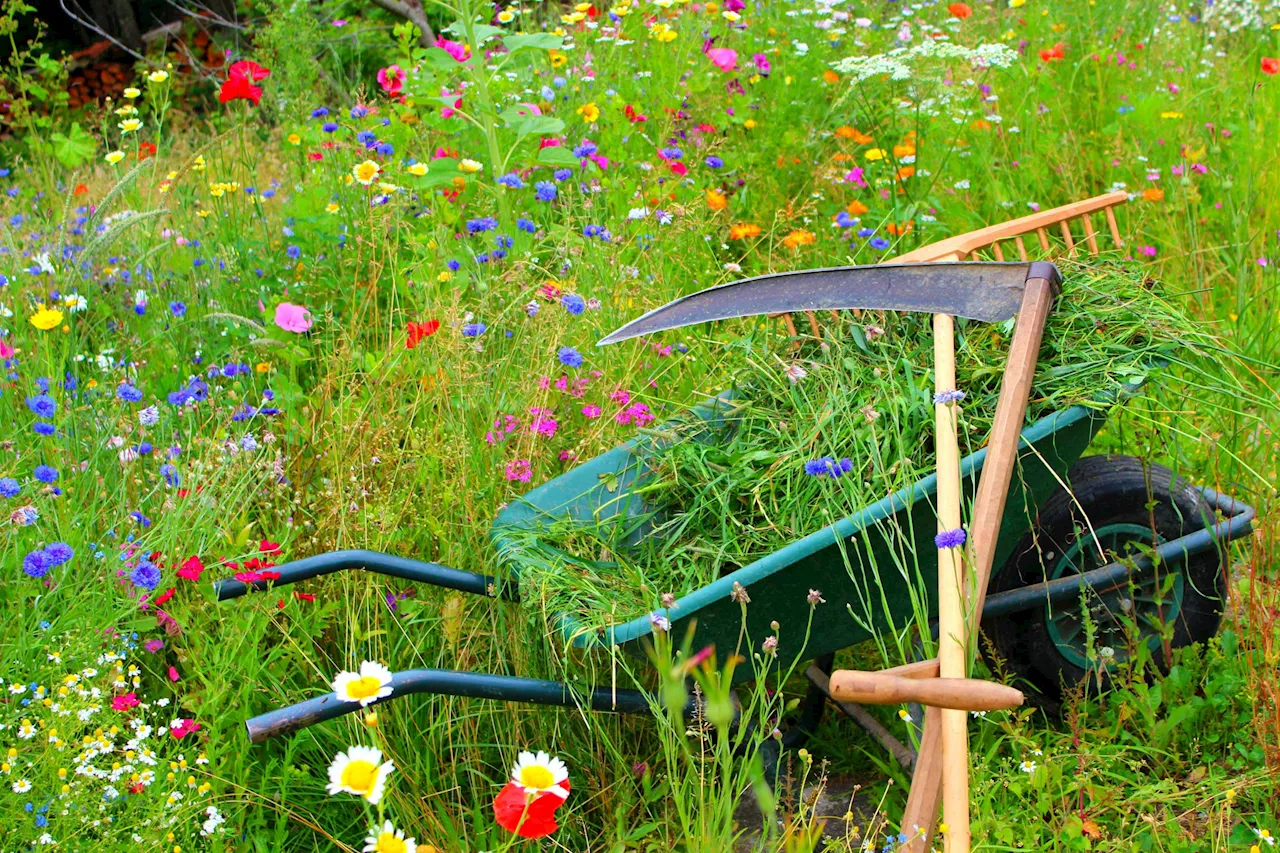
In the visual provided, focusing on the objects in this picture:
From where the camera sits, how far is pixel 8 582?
195 cm

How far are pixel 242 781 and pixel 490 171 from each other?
2.07 metres

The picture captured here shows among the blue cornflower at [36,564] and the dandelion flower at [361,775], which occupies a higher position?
the dandelion flower at [361,775]

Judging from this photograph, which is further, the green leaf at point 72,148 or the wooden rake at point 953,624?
the green leaf at point 72,148

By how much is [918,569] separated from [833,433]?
467 mm

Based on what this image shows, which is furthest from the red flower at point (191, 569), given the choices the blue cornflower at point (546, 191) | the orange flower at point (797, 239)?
the orange flower at point (797, 239)

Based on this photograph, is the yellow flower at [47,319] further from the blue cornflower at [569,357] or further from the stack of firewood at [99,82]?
the stack of firewood at [99,82]

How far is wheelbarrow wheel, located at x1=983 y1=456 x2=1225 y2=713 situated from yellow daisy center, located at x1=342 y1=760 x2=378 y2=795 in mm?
1360

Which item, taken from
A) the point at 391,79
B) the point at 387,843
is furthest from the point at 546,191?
the point at 387,843

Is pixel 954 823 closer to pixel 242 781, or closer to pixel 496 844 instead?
pixel 496 844

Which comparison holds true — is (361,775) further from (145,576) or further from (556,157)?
(556,157)

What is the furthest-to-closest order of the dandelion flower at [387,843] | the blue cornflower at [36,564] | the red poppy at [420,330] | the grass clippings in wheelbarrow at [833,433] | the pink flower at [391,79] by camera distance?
the pink flower at [391,79]
the red poppy at [420,330]
the grass clippings in wheelbarrow at [833,433]
the blue cornflower at [36,564]
the dandelion flower at [387,843]

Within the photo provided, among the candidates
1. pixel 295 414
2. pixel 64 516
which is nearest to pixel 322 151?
pixel 295 414

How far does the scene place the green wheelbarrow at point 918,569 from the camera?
1771 mm

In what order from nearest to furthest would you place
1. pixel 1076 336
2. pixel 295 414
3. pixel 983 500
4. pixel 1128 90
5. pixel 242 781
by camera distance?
pixel 983 500, pixel 242 781, pixel 1076 336, pixel 295 414, pixel 1128 90
